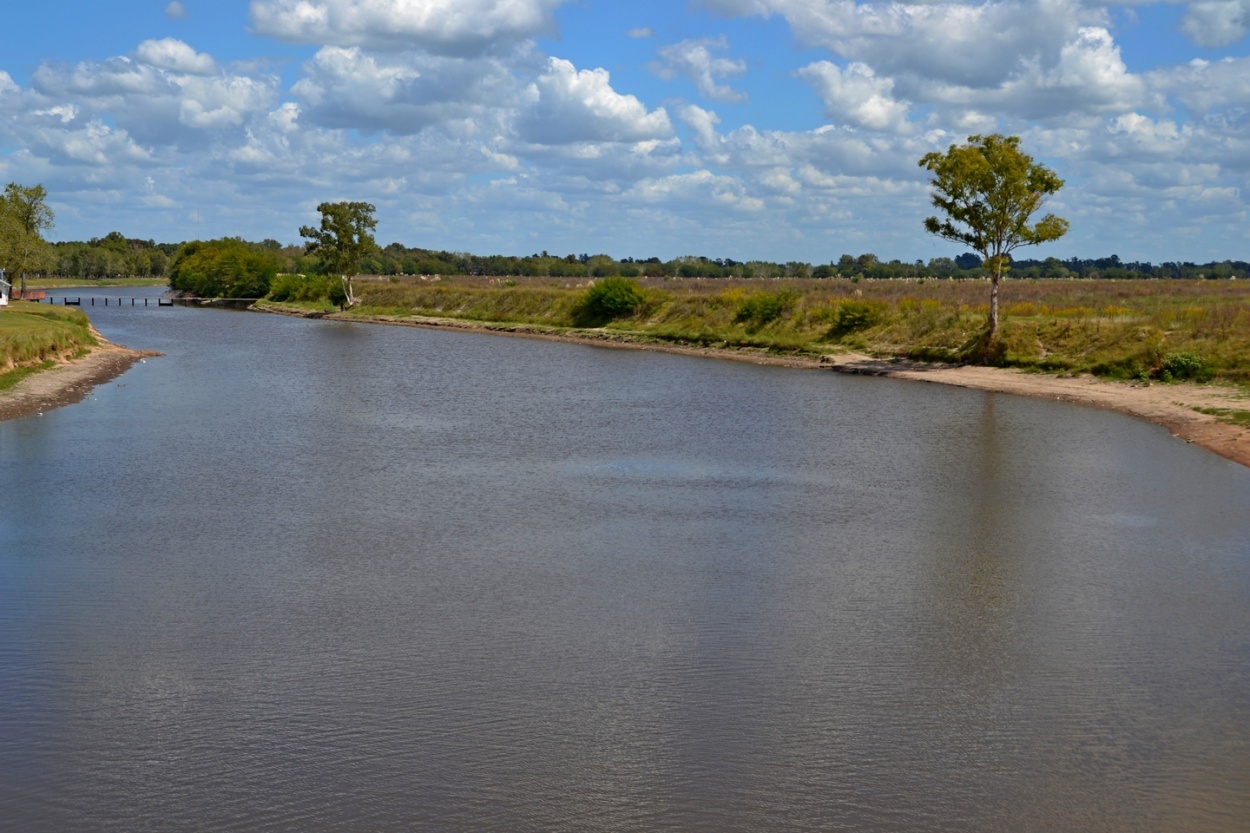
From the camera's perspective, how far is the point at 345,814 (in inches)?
368

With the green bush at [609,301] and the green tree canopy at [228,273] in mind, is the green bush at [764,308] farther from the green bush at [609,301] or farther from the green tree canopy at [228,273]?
the green tree canopy at [228,273]

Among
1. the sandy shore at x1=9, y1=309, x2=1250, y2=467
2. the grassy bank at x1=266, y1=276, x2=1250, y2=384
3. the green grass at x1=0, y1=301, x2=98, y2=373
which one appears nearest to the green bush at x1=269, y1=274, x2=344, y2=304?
the grassy bank at x1=266, y1=276, x2=1250, y2=384

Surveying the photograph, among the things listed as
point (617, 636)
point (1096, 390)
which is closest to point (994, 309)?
point (1096, 390)

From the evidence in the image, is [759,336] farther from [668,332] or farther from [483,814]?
[483,814]

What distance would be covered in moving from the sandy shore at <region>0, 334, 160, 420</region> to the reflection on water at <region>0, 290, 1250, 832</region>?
193 inches

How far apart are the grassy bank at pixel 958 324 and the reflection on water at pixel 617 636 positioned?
14129mm

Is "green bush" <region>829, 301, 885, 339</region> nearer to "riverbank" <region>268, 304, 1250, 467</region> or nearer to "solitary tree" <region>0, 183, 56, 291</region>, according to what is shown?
"riverbank" <region>268, 304, 1250, 467</region>

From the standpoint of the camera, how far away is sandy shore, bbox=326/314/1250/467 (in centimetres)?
3006

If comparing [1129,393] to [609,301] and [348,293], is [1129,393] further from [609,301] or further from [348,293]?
[348,293]

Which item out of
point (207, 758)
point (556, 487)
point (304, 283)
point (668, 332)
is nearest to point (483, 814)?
point (207, 758)

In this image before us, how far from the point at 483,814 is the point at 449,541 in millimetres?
8923

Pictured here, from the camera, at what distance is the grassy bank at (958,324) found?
4059 centimetres

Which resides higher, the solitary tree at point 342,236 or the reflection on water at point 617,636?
the solitary tree at point 342,236

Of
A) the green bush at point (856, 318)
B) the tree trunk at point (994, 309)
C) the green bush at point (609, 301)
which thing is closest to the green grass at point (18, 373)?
the green bush at point (856, 318)
